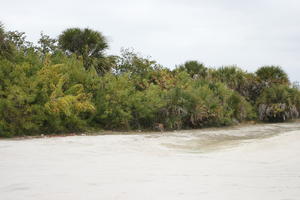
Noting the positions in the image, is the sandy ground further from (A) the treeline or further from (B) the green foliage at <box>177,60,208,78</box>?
(B) the green foliage at <box>177,60,208,78</box>

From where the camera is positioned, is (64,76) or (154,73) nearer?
(64,76)

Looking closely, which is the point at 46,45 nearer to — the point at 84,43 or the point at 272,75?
the point at 84,43

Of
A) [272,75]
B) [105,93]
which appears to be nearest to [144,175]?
[105,93]

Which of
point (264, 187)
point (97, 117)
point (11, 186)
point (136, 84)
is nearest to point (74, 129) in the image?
point (97, 117)

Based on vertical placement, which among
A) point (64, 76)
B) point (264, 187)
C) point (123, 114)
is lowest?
point (264, 187)

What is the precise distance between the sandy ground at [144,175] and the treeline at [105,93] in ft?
14.7

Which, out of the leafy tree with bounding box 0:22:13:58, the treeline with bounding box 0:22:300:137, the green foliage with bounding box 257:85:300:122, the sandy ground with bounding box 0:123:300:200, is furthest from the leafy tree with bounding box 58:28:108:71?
the green foliage with bounding box 257:85:300:122

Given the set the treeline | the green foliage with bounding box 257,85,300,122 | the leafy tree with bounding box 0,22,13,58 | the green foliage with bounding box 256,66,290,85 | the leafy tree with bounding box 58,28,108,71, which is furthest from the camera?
the green foliage with bounding box 256,66,290,85

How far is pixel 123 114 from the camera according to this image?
52.5 feet

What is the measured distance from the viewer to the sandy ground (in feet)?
14.6

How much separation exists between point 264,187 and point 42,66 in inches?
460

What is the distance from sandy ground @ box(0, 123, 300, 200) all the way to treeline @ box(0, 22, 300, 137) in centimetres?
447

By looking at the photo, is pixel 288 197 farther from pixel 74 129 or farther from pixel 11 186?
pixel 74 129

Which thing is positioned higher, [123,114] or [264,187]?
[123,114]
